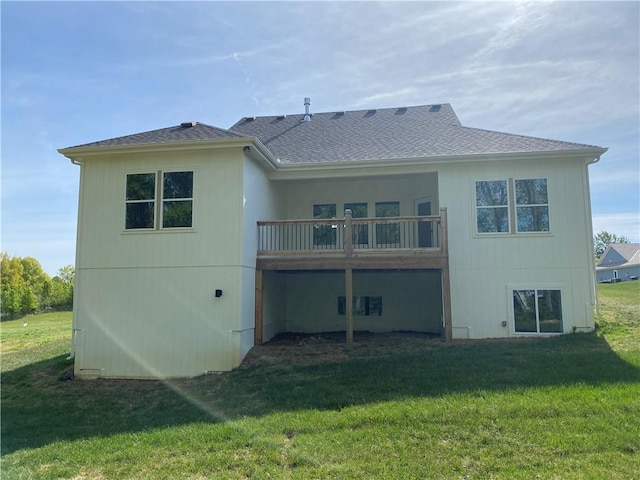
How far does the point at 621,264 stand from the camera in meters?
48.9

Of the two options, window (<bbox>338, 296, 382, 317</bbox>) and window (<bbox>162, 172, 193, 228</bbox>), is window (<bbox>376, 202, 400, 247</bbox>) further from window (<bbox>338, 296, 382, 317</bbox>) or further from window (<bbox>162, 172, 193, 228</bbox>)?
window (<bbox>162, 172, 193, 228</bbox>)

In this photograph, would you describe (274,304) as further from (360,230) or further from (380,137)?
(380,137)

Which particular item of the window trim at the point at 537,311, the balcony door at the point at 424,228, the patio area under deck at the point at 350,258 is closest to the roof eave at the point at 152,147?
the patio area under deck at the point at 350,258

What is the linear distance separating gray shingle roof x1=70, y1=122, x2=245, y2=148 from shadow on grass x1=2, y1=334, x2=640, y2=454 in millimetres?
5243

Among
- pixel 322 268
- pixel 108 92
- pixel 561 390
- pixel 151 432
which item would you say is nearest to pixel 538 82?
pixel 322 268

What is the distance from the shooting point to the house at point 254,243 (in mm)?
10070

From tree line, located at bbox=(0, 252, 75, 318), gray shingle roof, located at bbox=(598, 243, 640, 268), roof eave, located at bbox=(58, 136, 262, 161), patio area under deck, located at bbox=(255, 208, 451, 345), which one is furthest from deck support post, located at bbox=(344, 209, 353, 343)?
gray shingle roof, located at bbox=(598, 243, 640, 268)

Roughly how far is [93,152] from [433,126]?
31.9ft

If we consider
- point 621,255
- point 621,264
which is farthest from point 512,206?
point 621,255

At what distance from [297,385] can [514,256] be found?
21.1ft

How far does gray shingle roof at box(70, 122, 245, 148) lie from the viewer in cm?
1021

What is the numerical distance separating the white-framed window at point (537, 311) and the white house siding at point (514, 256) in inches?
4.7

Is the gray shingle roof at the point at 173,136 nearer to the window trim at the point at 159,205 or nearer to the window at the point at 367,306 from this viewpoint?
the window trim at the point at 159,205

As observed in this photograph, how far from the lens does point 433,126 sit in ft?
46.3
